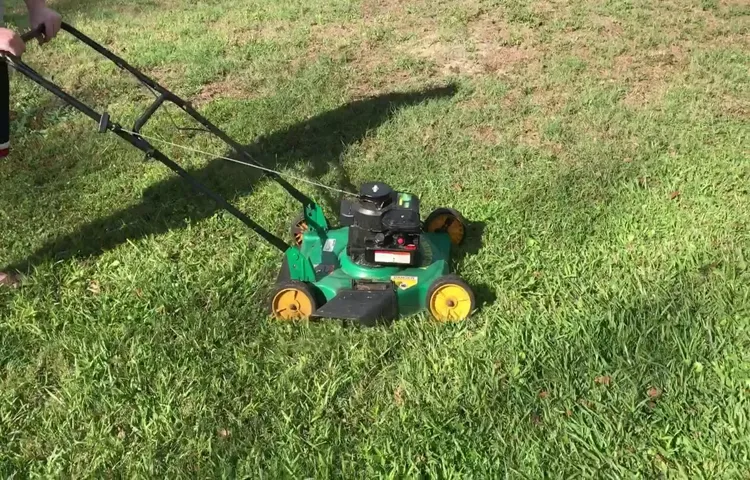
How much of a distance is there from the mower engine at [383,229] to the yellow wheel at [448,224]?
0.43 meters

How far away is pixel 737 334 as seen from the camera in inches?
95.6

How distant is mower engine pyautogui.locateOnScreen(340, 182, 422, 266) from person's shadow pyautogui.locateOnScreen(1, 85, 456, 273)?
894 mm

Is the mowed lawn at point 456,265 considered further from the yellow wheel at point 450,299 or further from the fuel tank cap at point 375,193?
the fuel tank cap at point 375,193

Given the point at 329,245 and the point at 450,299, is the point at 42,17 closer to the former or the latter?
the point at 329,245

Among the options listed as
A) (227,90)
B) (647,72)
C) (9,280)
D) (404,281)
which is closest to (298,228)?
(404,281)

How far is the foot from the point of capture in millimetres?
3006

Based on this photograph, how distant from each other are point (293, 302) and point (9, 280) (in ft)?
4.43

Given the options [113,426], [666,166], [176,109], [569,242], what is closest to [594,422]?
[569,242]

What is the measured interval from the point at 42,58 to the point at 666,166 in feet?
16.4

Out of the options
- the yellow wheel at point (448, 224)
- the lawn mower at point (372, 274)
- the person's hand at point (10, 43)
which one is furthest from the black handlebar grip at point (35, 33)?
the yellow wheel at point (448, 224)

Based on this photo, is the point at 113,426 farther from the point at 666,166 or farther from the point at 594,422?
the point at 666,166

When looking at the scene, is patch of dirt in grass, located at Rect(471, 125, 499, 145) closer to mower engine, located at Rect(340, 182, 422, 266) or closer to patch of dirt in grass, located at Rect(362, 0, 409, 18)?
mower engine, located at Rect(340, 182, 422, 266)

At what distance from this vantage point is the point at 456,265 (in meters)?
3.03

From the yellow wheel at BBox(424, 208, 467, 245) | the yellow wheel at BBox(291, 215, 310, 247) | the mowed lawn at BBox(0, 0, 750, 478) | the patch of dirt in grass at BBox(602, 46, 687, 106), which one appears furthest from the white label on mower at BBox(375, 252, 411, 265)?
the patch of dirt in grass at BBox(602, 46, 687, 106)
